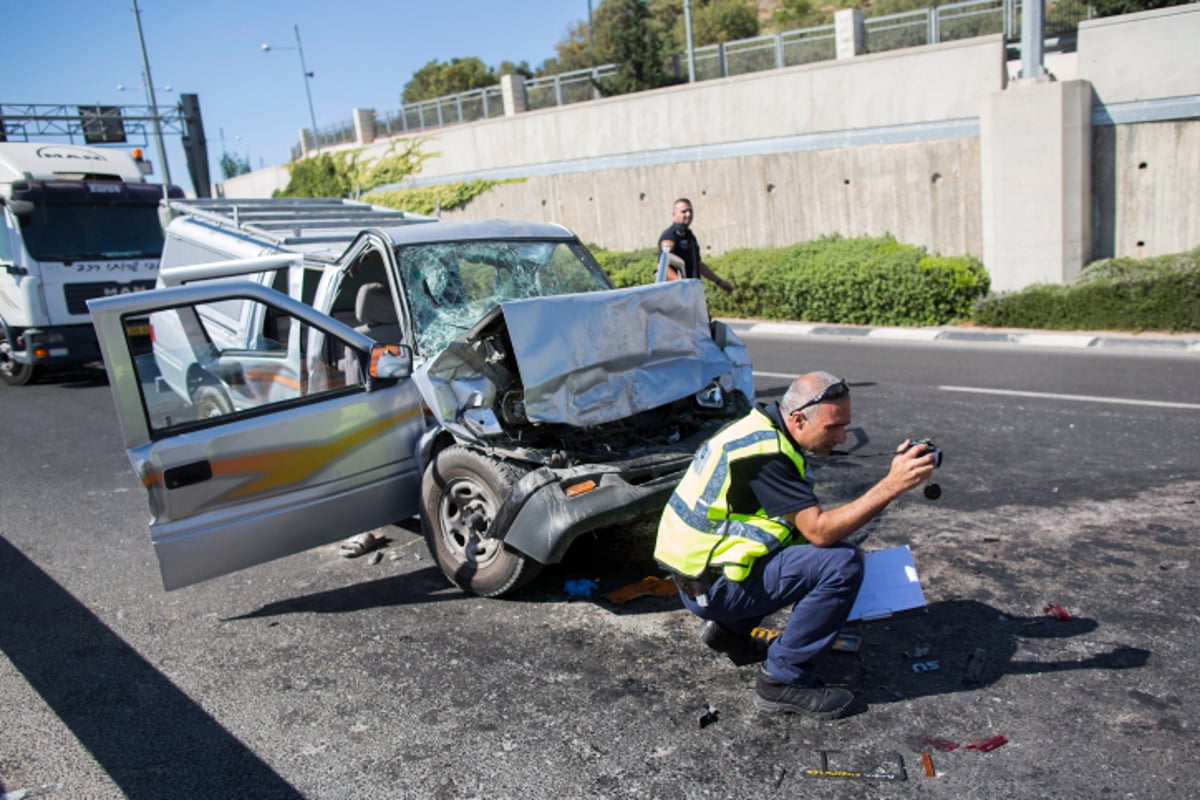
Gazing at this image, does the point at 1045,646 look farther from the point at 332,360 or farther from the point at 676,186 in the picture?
the point at 676,186

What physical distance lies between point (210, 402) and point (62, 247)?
874 cm

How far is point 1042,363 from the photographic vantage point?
408 inches

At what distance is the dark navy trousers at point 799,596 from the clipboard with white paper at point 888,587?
24 cm

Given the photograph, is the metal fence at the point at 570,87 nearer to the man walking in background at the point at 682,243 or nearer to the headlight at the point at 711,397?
the man walking in background at the point at 682,243

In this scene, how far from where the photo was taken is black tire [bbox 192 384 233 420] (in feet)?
15.6

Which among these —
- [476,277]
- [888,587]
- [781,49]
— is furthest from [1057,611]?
[781,49]

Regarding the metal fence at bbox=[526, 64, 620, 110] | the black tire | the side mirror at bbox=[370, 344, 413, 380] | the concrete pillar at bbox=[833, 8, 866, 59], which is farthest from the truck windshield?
the metal fence at bbox=[526, 64, 620, 110]

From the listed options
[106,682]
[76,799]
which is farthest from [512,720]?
[106,682]

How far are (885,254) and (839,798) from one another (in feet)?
42.2

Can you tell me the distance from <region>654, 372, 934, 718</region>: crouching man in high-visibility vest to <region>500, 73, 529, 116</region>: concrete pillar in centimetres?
2347

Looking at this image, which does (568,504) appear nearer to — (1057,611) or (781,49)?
(1057,611)

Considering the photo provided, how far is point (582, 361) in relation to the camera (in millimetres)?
4828

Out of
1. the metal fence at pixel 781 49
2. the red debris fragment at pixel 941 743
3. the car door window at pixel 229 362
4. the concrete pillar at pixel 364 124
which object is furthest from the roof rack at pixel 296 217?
the concrete pillar at pixel 364 124

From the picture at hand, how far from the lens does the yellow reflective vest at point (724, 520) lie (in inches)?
135
